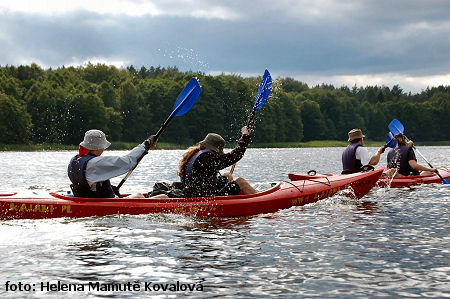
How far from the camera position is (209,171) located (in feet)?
30.0

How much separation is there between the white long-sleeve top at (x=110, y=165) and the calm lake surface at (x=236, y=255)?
0.85 m

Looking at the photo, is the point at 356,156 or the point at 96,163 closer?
the point at 96,163

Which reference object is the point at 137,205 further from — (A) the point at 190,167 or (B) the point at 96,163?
(B) the point at 96,163

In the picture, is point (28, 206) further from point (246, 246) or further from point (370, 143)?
point (370, 143)

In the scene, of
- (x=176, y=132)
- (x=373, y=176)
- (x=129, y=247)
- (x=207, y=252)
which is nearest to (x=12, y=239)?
(x=129, y=247)

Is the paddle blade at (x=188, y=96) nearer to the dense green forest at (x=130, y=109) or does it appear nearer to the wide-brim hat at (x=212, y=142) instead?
the wide-brim hat at (x=212, y=142)

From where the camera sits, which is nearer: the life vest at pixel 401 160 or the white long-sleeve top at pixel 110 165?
the white long-sleeve top at pixel 110 165

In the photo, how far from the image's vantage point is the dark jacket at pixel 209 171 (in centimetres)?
888

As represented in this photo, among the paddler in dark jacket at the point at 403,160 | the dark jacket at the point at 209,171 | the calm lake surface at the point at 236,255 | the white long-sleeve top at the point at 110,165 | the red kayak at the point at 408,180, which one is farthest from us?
the paddler in dark jacket at the point at 403,160

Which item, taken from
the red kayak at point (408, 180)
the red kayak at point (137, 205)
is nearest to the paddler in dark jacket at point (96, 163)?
the red kayak at point (137, 205)

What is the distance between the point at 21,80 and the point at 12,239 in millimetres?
80346

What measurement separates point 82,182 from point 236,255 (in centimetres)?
292

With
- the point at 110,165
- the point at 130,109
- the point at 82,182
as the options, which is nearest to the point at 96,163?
the point at 110,165

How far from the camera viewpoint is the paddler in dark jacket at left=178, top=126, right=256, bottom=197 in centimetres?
890
